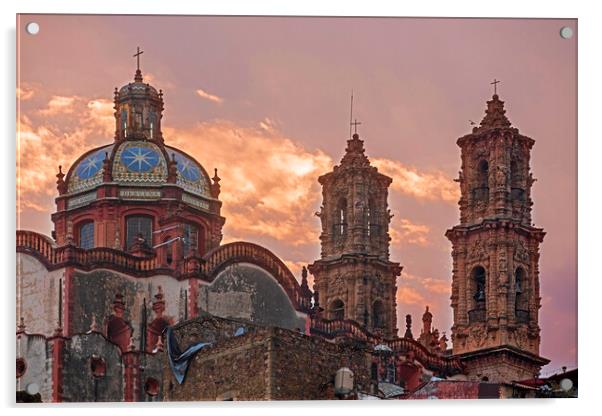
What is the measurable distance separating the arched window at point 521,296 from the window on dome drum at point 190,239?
2504 millimetres

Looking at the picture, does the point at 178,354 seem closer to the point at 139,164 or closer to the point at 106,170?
the point at 106,170

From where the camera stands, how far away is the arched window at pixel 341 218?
19438mm

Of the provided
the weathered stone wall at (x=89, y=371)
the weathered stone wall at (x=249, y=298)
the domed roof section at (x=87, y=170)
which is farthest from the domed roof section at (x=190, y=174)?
the weathered stone wall at (x=89, y=371)

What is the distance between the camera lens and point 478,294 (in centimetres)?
2052

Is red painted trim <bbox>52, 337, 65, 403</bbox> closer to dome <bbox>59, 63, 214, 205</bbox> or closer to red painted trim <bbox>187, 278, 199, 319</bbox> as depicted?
dome <bbox>59, 63, 214, 205</bbox>

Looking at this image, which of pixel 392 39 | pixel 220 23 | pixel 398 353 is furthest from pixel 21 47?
pixel 398 353

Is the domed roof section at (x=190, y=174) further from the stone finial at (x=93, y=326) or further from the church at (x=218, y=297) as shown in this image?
the stone finial at (x=93, y=326)

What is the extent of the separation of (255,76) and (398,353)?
99.2 inches

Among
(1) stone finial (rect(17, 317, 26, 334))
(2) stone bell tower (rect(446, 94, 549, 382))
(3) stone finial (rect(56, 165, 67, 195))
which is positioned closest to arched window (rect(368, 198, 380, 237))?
(2) stone bell tower (rect(446, 94, 549, 382))

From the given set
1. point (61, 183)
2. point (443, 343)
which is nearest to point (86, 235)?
point (61, 183)

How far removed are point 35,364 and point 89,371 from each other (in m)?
0.76

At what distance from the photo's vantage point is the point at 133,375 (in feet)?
59.0

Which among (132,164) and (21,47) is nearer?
(21,47)
